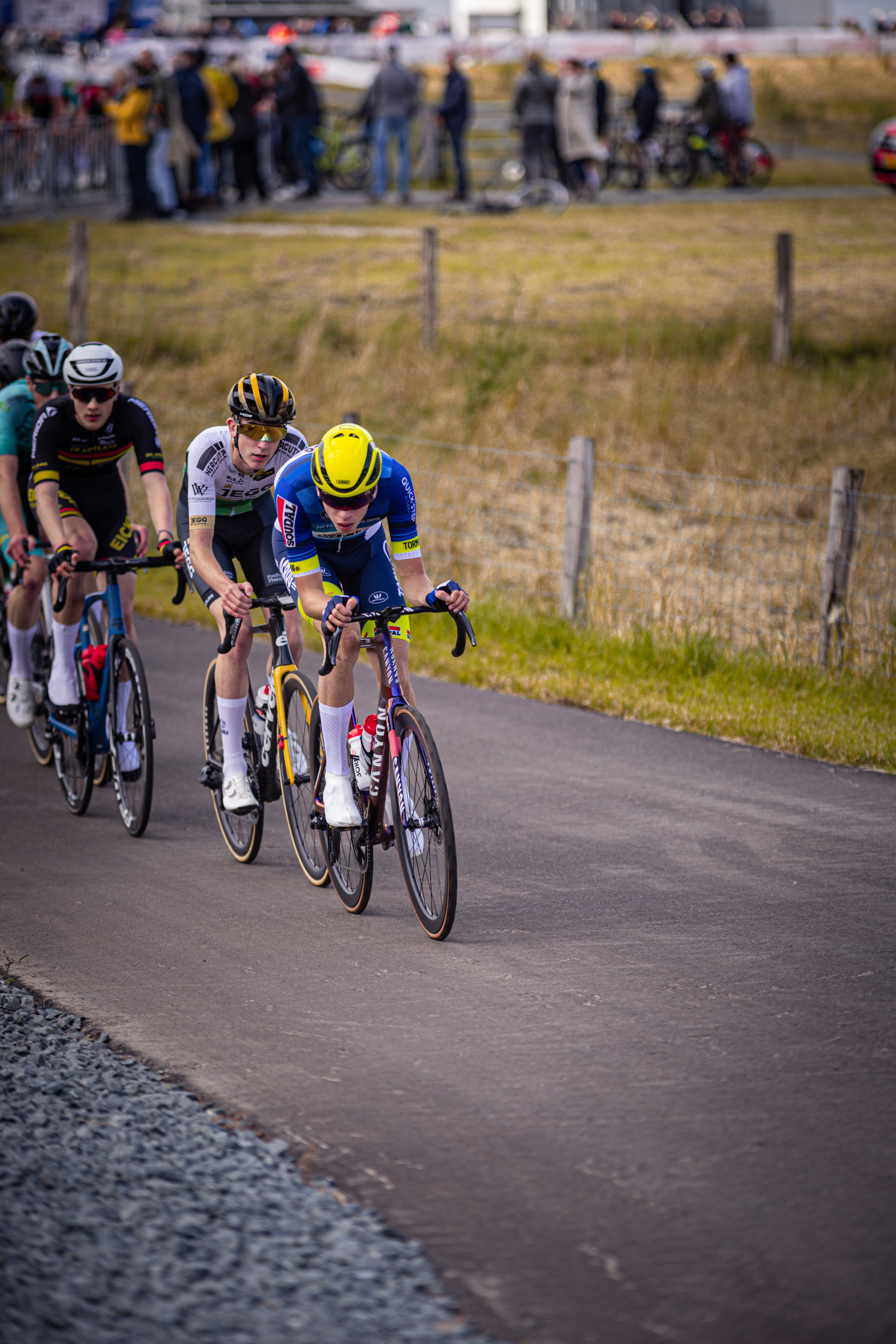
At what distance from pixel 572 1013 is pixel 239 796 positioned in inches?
85.9

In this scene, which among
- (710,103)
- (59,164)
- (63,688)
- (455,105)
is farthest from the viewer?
(710,103)

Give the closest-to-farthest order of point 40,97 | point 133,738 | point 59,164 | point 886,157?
point 133,738
point 40,97
point 59,164
point 886,157

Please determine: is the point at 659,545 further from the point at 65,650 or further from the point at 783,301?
the point at 65,650

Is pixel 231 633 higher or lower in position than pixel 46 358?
lower

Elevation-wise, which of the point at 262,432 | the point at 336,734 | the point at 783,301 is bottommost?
the point at 336,734

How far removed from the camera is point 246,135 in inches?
1062

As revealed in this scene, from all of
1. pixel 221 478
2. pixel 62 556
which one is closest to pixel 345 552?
pixel 221 478

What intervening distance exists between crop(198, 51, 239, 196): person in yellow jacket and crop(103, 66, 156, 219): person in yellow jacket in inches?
49.2

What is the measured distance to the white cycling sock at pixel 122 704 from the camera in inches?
290

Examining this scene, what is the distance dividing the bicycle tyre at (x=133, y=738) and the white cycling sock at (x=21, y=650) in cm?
125

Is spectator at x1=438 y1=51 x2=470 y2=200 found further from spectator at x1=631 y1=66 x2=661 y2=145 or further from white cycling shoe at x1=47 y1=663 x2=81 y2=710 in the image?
white cycling shoe at x1=47 y1=663 x2=81 y2=710

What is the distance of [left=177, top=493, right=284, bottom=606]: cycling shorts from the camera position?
6.93 m

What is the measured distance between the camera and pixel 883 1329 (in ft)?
11.1

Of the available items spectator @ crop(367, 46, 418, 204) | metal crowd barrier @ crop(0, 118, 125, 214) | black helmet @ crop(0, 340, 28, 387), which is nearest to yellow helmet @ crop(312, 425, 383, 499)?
black helmet @ crop(0, 340, 28, 387)
